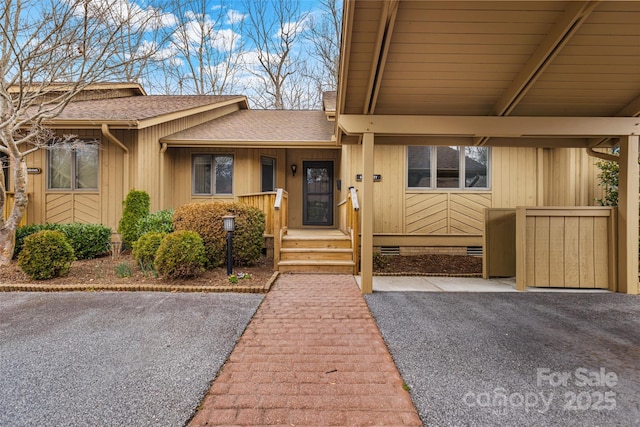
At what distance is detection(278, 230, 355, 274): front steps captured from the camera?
17.9 ft

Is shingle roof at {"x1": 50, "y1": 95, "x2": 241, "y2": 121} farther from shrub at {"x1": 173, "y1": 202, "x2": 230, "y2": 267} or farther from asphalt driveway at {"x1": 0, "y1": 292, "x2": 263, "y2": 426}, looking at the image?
asphalt driveway at {"x1": 0, "y1": 292, "x2": 263, "y2": 426}

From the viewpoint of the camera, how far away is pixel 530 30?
311 cm

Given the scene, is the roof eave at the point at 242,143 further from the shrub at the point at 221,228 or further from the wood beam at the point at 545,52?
the wood beam at the point at 545,52

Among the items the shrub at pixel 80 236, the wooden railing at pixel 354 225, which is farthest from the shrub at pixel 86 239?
the wooden railing at pixel 354 225

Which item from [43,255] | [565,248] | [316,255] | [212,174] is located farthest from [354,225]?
[43,255]

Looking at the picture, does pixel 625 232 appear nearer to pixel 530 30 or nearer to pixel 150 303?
pixel 530 30

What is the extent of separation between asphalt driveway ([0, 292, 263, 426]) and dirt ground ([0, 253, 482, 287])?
0.60 metres

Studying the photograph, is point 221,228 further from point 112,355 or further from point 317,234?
point 112,355

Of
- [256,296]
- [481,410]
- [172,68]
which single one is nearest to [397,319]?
[481,410]

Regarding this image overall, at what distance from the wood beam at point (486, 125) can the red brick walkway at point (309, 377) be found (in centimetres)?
248

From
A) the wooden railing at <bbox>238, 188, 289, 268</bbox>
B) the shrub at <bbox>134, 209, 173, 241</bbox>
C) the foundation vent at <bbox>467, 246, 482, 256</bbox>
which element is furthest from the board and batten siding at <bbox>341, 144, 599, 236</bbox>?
the shrub at <bbox>134, 209, 173, 241</bbox>

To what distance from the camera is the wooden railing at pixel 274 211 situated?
5562 mm

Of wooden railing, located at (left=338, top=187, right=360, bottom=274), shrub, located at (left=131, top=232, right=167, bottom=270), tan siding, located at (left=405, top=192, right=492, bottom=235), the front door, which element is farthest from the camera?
the front door

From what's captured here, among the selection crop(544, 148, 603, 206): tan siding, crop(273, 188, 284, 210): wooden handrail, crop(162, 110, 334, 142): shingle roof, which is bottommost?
crop(273, 188, 284, 210): wooden handrail
